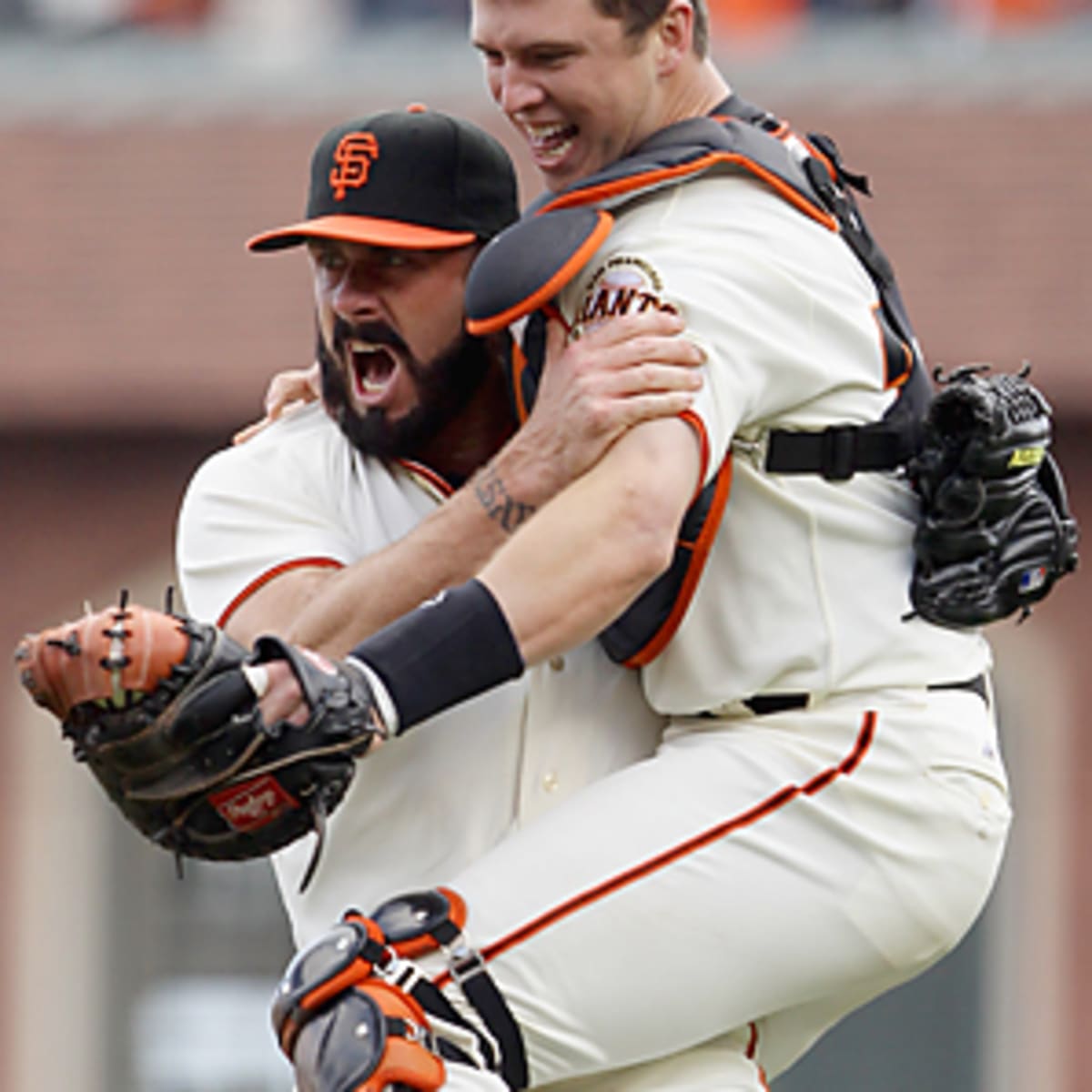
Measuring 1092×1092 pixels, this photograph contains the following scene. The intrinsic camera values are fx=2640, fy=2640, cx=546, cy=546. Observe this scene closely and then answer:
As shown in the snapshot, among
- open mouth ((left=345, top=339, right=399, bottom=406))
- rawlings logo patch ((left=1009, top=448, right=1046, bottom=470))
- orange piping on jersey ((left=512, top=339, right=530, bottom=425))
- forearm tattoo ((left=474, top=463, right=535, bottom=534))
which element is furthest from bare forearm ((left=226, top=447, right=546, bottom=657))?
rawlings logo patch ((left=1009, top=448, right=1046, bottom=470))

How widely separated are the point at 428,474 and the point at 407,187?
0.45m

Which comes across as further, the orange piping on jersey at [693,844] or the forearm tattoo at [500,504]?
the forearm tattoo at [500,504]

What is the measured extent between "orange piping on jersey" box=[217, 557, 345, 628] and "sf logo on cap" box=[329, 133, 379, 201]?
1.84ft

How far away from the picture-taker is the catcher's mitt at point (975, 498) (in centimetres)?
369

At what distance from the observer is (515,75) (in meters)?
3.64

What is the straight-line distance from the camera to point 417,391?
13.3ft

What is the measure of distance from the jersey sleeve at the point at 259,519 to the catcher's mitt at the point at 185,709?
33.5 inches

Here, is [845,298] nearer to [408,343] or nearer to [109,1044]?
[408,343]

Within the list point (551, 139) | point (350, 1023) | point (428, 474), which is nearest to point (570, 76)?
point (551, 139)

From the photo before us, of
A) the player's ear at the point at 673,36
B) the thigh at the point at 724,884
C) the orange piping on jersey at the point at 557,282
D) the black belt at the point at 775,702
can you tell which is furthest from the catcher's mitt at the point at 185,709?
the player's ear at the point at 673,36

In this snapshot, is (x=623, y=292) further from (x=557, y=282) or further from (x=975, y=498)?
(x=975, y=498)

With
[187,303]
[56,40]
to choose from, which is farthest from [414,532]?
[56,40]

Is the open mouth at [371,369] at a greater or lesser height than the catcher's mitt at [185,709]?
greater

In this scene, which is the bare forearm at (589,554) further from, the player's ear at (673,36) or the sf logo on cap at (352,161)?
the sf logo on cap at (352,161)
